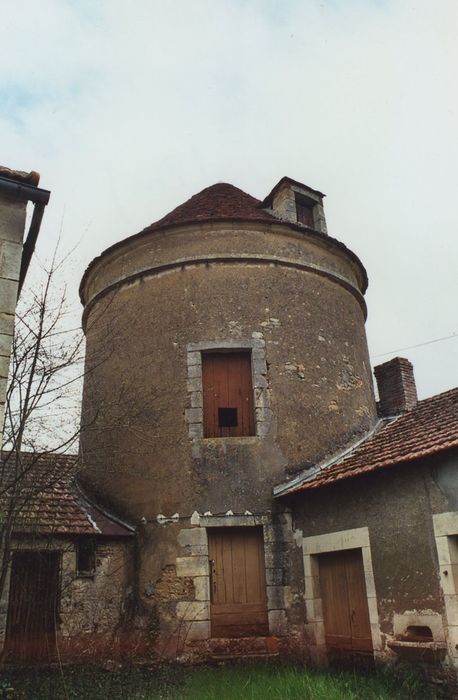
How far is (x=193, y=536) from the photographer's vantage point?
939cm

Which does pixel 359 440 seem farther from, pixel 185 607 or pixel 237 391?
pixel 185 607

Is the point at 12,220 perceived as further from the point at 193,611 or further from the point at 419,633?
the point at 419,633

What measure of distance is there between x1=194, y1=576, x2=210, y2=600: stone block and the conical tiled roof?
20.4ft

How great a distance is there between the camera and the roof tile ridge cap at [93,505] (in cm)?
997

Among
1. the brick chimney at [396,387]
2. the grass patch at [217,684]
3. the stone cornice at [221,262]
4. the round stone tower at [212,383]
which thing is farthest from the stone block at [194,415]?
the brick chimney at [396,387]

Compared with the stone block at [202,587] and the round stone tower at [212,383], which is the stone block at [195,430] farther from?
the stone block at [202,587]

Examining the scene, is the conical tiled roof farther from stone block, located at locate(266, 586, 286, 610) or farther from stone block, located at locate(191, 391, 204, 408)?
stone block, located at locate(266, 586, 286, 610)

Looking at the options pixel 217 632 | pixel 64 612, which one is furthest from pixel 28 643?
pixel 217 632

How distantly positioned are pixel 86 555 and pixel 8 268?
5160 mm

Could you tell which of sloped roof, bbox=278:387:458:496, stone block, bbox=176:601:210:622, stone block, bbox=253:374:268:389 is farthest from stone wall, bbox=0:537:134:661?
stone block, bbox=253:374:268:389

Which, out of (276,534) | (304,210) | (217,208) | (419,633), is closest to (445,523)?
(419,633)

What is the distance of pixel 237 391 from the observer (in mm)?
10469

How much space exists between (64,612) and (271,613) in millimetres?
3052

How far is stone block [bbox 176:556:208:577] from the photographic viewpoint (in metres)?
9.20
